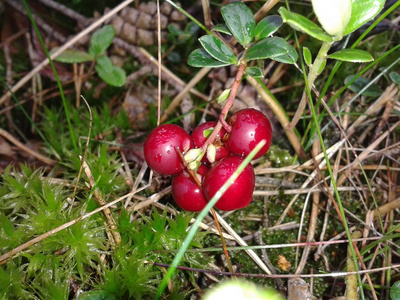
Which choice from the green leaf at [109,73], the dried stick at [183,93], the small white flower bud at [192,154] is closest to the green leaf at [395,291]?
the small white flower bud at [192,154]

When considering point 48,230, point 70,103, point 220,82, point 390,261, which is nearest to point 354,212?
point 390,261

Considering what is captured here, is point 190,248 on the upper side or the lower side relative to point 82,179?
lower

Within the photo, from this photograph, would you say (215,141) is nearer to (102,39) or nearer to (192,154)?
(192,154)

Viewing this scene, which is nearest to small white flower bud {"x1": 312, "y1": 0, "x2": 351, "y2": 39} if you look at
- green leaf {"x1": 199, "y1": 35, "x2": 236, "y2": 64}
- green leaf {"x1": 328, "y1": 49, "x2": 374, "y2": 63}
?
green leaf {"x1": 328, "y1": 49, "x2": 374, "y2": 63}

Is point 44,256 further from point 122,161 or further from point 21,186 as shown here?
point 122,161

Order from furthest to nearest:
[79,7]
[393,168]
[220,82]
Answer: [79,7] < [220,82] < [393,168]

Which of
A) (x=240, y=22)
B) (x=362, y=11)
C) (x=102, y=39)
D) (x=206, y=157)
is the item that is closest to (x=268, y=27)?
(x=240, y=22)

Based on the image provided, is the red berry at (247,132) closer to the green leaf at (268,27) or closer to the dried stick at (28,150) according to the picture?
the green leaf at (268,27)
